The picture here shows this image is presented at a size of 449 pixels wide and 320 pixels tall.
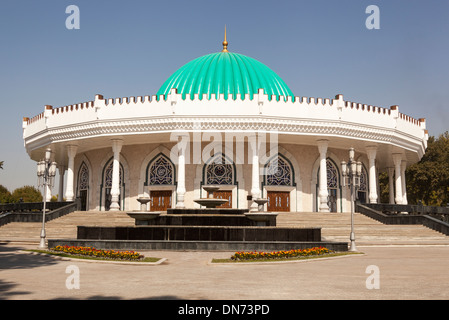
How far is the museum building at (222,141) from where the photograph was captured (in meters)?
27.2

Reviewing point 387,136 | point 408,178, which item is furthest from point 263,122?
point 408,178

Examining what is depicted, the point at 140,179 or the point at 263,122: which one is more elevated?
the point at 263,122

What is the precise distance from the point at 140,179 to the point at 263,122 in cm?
1030

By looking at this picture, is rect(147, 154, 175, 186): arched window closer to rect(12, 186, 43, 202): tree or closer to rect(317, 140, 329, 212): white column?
rect(317, 140, 329, 212): white column

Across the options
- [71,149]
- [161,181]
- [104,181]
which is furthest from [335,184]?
[71,149]

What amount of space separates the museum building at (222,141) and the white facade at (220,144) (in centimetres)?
7

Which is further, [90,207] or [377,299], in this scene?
[90,207]

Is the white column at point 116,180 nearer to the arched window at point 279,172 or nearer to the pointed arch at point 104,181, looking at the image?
the pointed arch at point 104,181

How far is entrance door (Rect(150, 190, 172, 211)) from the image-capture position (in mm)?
31078


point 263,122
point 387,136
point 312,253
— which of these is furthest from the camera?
point 387,136

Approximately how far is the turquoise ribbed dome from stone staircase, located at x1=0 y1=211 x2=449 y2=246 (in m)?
10.9

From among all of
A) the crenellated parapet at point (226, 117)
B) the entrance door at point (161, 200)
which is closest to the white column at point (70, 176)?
the crenellated parapet at point (226, 117)
